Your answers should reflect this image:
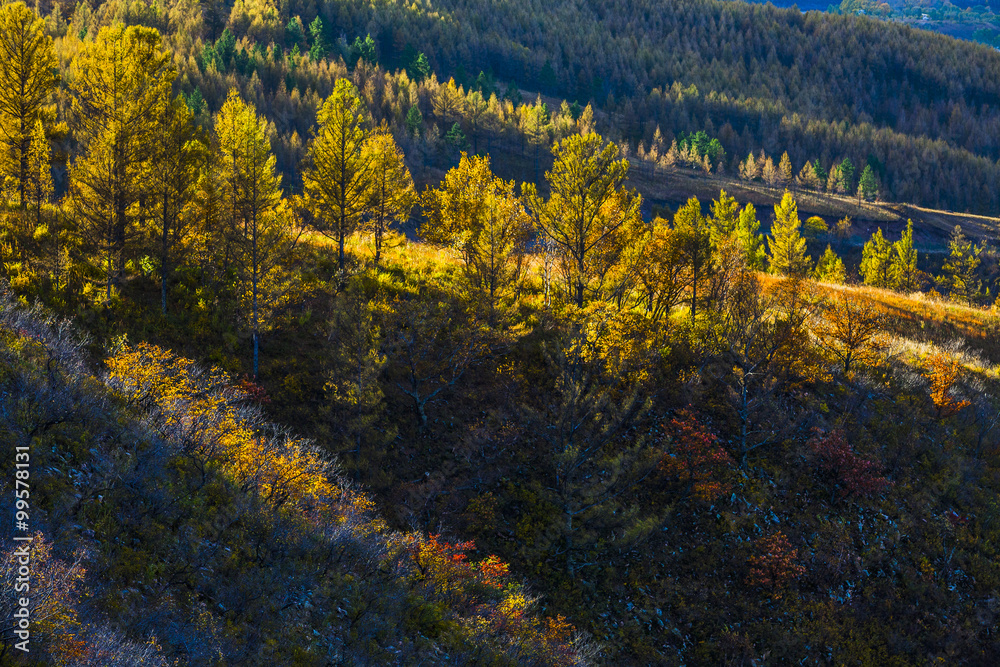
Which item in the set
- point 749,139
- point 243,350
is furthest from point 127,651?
point 749,139

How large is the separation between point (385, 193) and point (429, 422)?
13.4 metres

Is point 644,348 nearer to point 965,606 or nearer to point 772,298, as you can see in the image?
point 772,298

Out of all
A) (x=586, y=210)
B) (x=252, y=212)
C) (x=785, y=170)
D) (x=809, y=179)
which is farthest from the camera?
(x=809, y=179)

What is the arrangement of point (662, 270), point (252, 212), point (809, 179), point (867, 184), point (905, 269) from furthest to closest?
1. point (809, 179)
2. point (867, 184)
3. point (905, 269)
4. point (662, 270)
5. point (252, 212)

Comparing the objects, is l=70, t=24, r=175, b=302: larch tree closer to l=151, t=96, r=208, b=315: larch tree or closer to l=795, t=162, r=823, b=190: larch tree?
l=151, t=96, r=208, b=315: larch tree

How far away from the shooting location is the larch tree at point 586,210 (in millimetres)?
25312

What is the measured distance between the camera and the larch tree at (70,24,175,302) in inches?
812

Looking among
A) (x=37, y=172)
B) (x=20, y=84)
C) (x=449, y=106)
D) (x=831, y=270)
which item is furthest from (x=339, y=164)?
(x=449, y=106)

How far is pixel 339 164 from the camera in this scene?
26281 mm

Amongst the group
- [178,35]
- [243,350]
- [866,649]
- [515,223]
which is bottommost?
[866,649]

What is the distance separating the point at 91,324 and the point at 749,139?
174 meters

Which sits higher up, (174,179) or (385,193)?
(174,179)

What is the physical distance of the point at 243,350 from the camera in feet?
74.2

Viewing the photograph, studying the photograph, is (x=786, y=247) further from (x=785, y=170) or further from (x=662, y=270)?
(x=785, y=170)
